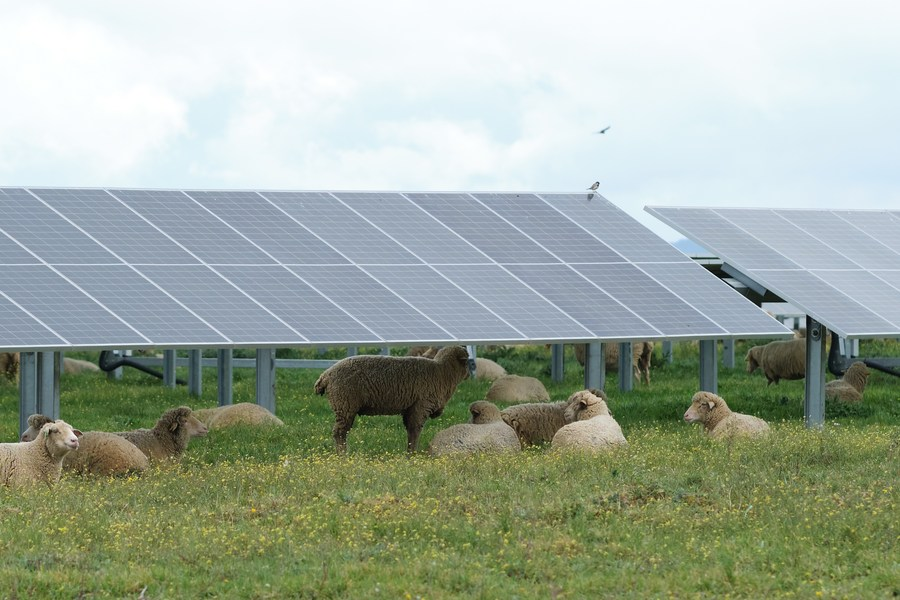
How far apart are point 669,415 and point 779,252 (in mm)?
3285

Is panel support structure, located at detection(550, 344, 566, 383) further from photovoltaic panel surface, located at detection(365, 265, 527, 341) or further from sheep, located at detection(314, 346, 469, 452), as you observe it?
sheep, located at detection(314, 346, 469, 452)

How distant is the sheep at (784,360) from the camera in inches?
1028

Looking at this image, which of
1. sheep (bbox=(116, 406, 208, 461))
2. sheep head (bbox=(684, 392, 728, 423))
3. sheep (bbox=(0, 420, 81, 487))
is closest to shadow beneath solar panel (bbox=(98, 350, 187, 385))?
sheep (bbox=(116, 406, 208, 461))

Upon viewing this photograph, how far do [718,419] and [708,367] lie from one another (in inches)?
127

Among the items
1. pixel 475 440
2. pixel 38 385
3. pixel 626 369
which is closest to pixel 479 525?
pixel 475 440

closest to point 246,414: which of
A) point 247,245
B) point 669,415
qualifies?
point 247,245

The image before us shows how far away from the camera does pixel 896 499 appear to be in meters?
12.0

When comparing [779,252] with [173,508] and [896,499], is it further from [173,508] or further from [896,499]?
[173,508]

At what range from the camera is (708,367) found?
2031 cm

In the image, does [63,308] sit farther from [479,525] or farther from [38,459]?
[479,525]

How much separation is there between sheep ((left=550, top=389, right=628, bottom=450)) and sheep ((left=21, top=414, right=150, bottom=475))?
15.9 ft

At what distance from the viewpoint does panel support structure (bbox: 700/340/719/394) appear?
787 inches

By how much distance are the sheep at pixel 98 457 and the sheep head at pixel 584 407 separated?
17.7 feet

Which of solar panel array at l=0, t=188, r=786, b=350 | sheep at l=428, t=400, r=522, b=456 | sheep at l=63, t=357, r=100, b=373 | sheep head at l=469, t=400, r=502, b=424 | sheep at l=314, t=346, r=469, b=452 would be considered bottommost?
sheep at l=63, t=357, r=100, b=373
